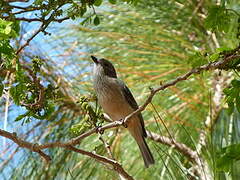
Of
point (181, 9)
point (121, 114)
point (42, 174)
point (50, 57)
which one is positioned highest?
point (181, 9)

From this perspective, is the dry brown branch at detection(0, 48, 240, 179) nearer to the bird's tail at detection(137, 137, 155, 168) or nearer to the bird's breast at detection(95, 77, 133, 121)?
the bird's tail at detection(137, 137, 155, 168)

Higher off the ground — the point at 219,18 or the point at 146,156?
the point at 219,18

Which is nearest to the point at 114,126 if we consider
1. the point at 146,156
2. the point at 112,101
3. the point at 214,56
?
the point at 214,56

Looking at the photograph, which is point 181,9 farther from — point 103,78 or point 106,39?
point 103,78

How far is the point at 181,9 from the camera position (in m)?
2.59

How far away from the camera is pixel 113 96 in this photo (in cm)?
233

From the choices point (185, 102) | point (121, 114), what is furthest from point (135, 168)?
point (185, 102)

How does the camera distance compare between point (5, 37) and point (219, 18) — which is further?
point (219, 18)

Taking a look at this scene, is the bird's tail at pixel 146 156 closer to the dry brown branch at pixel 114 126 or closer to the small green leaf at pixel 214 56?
the dry brown branch at pixel 114 126

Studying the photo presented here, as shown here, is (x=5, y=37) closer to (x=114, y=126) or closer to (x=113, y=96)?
(x=114, y=126)

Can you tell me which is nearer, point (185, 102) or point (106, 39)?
point (185, 102)

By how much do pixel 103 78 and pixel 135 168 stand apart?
0.46 m

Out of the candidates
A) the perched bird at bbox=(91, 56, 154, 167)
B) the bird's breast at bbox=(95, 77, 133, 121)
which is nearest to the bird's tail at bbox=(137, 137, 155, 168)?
the perched bird at bbox=(91, 56, 154, 167)

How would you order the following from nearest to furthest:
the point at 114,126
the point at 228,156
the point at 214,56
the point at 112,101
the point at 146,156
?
the point at 228,156, the point at 214,56, the point at 114,126, the point at 146,156, the point at 112,101
